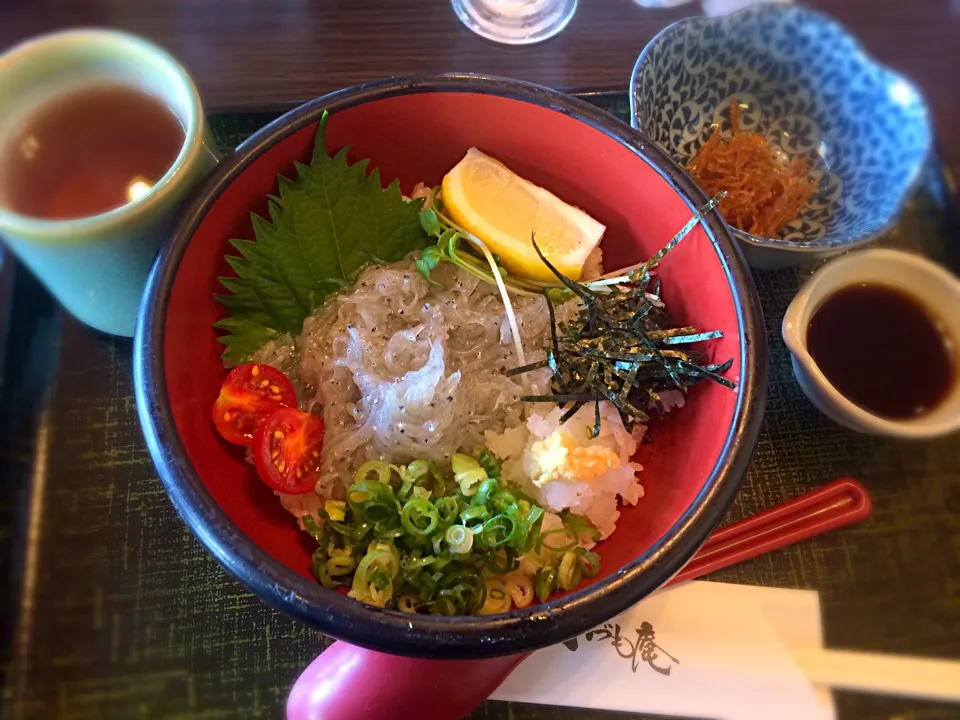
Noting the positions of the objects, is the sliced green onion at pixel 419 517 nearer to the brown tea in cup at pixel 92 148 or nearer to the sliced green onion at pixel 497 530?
the sliced green onion at pixel 497 530

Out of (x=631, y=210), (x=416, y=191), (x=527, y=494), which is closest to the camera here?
(x=527, y=494)

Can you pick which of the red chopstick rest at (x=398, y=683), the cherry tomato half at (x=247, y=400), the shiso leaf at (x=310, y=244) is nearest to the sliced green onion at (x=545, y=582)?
the red chopstick rest at (x=398, y=683)

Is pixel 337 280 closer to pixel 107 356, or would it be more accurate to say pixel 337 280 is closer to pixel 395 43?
pixel 107 356

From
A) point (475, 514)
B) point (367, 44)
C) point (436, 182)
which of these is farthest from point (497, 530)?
point (367, 44)

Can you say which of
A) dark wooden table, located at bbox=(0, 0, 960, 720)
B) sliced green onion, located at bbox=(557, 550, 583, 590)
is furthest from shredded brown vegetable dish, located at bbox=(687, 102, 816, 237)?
sliced green onion, located at bbox=(557, 550, 583, 590)

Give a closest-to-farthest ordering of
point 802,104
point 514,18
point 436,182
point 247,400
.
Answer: point 247,400, point 436,182, point 802,104, point 514,18

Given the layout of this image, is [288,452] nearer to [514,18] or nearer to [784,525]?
[784,525]

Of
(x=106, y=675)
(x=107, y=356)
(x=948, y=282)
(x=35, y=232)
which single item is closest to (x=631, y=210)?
(x=948, y=282)
